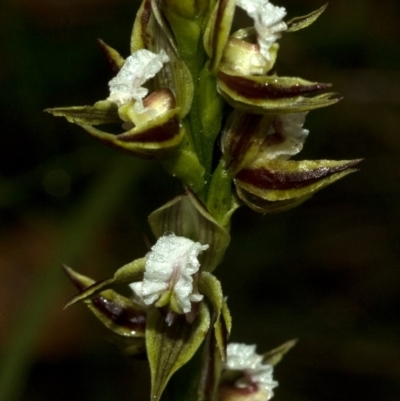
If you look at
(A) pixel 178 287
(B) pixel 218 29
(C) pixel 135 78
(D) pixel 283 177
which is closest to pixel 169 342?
(A) pixel 178 287

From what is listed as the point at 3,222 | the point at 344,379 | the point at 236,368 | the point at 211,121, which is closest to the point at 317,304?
the point at 344,379

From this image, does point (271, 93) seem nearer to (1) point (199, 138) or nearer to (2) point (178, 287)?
(1) point (199, 138)

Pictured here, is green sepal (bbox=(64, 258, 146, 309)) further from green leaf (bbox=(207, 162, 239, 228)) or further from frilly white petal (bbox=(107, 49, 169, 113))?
frilly white petal (bbox=(107, 49, 169, 113))

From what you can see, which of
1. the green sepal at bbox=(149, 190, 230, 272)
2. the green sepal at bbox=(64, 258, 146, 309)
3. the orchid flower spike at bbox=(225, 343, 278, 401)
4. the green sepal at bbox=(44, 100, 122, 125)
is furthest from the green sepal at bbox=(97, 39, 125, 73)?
the orchid flower spike at bbox=(225, 343, 278, 401)

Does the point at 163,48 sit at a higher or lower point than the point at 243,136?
higher

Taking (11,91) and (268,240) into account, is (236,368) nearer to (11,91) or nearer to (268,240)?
(268,240)

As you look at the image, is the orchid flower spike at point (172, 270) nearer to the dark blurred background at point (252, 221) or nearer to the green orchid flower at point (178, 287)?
the green orchid flower at point (178, 287)
